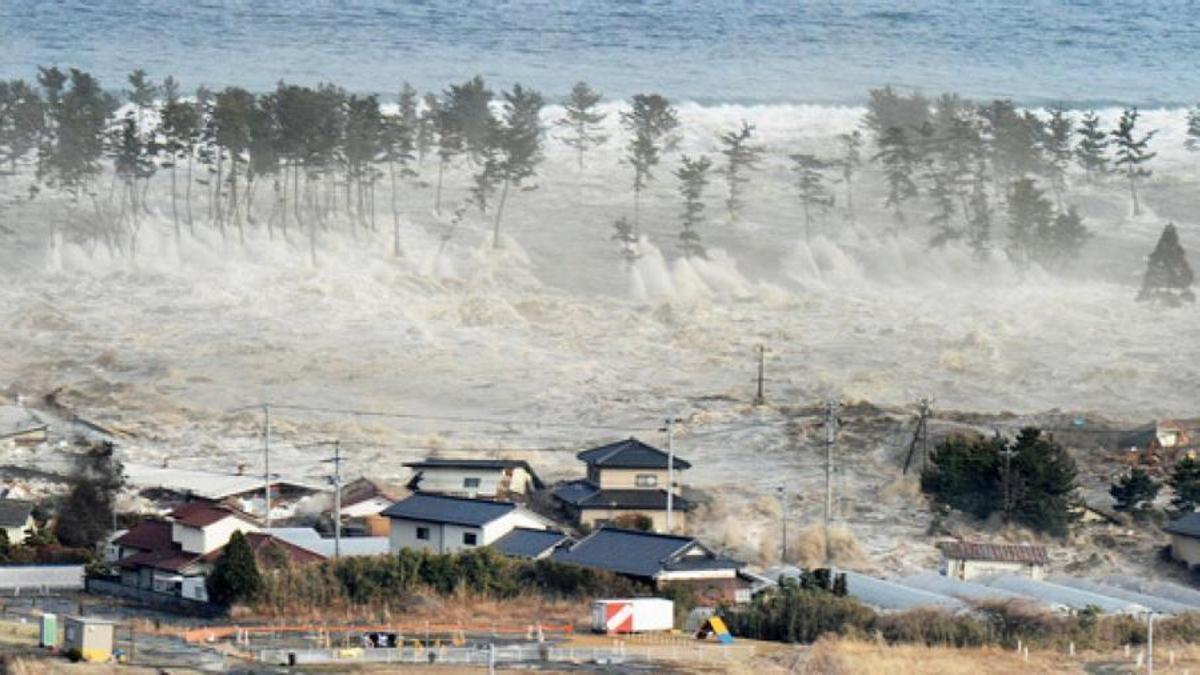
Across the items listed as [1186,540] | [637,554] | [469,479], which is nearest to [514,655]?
[637,554]

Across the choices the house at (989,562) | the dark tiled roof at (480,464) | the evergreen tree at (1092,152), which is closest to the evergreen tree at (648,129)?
the evergreen tree at (1092,152)

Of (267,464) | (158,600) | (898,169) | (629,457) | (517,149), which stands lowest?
(158,600)

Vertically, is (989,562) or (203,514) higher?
(203,514)

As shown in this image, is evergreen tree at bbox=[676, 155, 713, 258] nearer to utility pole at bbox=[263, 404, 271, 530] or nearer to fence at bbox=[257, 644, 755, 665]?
utility pole at bbox=[263, 404, 271, 530]

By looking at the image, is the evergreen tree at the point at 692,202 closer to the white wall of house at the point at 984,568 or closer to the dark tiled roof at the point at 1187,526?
the dark tiled roof at the point at 1187,526

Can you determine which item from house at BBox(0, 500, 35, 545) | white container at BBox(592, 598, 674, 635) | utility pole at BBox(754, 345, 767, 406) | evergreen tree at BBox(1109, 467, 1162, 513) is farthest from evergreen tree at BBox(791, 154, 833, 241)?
white container at BBox(592, 598, 674, 635)

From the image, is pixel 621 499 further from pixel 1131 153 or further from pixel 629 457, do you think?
pixel 1131 153

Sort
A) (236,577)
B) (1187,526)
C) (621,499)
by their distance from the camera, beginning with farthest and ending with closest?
(621,499) < (1187,526) < (236,577)

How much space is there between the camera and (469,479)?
59.8m

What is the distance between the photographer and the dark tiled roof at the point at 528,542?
52.5 meters

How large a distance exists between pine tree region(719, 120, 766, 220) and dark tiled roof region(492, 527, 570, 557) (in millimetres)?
44779

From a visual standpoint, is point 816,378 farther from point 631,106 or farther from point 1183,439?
point 631,106

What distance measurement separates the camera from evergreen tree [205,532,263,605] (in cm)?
4856

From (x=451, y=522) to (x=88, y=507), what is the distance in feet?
23.0
